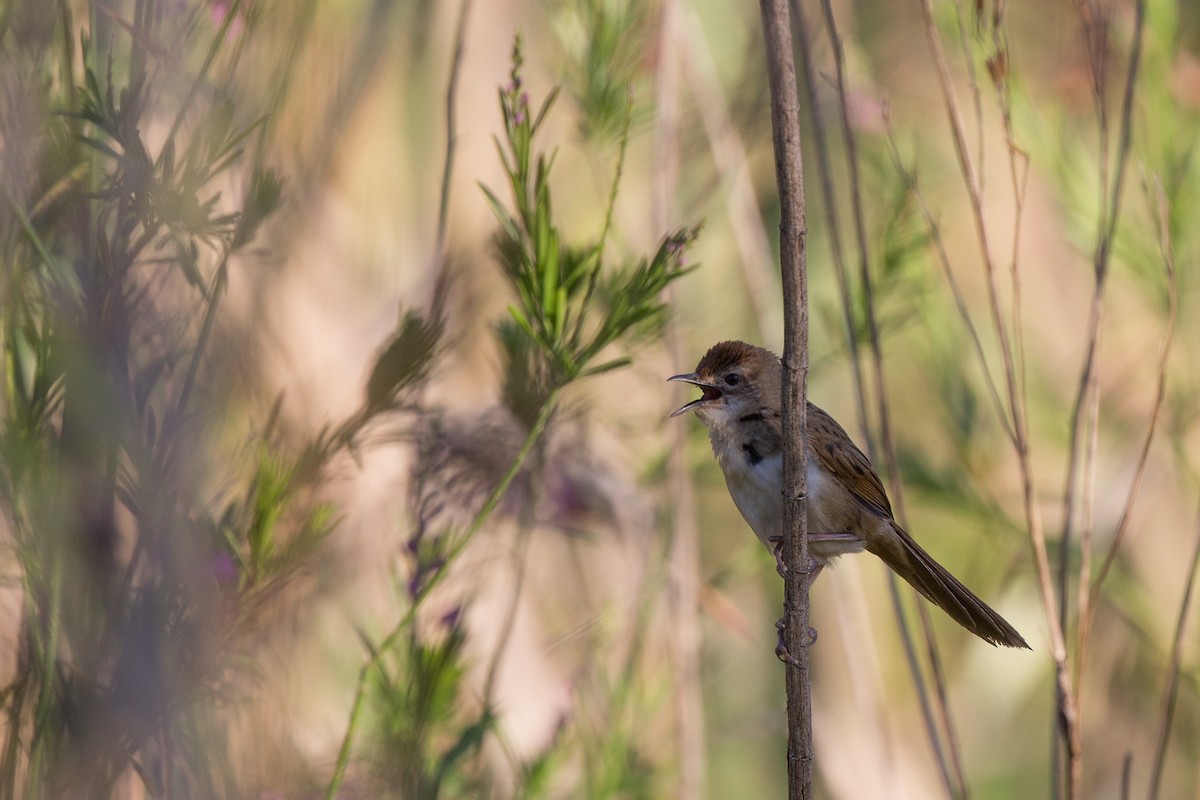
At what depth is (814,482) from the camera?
2523 millimetres

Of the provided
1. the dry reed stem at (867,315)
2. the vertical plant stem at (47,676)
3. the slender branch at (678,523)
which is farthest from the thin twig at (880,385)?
the vertical plant stem at (47,676)

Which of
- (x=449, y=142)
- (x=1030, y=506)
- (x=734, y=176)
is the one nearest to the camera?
(x=449, y=142)

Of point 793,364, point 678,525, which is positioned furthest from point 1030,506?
point 678,525

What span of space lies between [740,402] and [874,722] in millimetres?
1023

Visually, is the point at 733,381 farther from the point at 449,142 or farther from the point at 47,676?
the point at 47,676

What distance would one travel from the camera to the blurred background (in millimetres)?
1429

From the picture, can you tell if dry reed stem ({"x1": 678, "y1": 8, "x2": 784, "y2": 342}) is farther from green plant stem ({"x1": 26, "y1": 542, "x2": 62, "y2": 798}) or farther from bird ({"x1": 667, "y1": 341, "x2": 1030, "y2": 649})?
green plant stem ({"x1": 26, "y1": 542, "x2": 62, "y2": 798})

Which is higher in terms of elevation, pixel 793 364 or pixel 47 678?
pixel 793 364

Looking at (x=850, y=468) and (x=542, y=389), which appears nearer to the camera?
(x=542, y=389)

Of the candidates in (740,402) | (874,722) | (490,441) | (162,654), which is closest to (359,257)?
(490,441)

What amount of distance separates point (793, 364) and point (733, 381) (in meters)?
1.12

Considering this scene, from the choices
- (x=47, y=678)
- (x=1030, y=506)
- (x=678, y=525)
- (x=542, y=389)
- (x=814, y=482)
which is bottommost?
(x=47, y=678)

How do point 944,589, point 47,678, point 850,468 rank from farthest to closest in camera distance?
point 850,468, point 944,589, point 47,678

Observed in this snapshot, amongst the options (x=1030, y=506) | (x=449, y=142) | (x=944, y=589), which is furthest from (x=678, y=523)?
(x=449, y=142)
